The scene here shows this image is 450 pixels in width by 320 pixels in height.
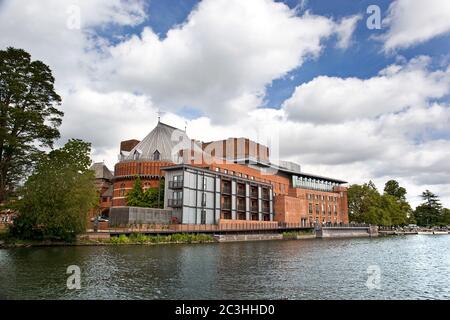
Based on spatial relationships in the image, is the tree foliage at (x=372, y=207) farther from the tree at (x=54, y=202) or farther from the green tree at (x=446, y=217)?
the tree at (x=54, y=202)

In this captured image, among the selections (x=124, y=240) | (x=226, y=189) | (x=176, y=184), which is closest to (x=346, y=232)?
(x=226, y=189)

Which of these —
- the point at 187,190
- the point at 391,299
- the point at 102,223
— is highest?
the point at 187,190

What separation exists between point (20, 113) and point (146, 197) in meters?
42.9

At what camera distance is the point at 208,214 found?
7931 centimetres

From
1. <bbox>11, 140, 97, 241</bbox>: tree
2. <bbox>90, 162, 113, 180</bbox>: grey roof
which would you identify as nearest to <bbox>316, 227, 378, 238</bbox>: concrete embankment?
<bbox>90, 162, 113, 180</bbox>: grey roof

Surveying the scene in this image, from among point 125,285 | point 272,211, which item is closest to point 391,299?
point 125,285

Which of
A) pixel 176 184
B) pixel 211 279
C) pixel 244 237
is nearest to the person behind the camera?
pixel 211 279

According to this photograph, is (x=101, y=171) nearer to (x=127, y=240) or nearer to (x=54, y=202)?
(x=127, y=240)

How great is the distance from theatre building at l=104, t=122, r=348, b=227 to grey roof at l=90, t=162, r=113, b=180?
32.0 ft

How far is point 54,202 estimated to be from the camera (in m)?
47.7

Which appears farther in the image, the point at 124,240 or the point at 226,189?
the point at 226,189
